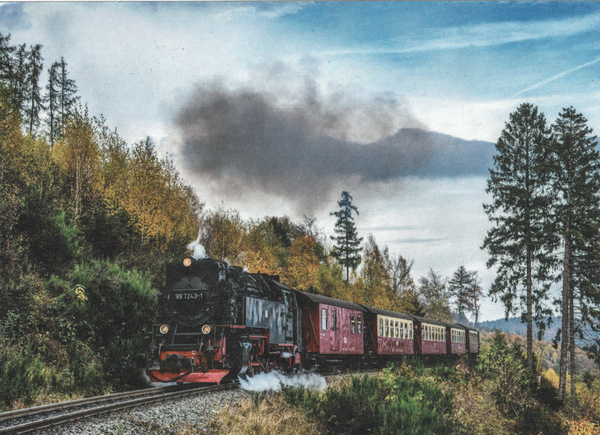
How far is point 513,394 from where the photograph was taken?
1830cm

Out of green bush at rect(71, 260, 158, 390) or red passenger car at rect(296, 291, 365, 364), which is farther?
red passenger car at rect(296, 291, 365, 364)

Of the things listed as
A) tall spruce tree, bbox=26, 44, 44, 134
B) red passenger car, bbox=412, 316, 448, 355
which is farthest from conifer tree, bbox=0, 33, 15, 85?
red passenger car, bbox=412, 316, 448, 355

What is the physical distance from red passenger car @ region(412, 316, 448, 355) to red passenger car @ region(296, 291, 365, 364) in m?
8.67

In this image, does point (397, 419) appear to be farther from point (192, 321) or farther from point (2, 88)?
point (2, 88)

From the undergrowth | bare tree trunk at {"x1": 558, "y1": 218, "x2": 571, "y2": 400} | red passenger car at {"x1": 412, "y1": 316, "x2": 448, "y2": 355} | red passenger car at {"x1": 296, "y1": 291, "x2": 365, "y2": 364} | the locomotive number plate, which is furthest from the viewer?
red passenger car at {"x1": 412, "y1": 316, "x2": 448, "y2": 355}

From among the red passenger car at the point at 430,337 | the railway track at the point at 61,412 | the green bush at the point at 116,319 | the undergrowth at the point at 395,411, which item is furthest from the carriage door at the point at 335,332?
the red passenger car at the point at 430,337

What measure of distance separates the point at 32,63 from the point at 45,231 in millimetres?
27524

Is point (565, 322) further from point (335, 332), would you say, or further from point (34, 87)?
point (34, 87)

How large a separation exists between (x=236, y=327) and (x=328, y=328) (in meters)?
7.42

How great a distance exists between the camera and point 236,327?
13586mm

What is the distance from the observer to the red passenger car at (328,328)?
769 inches

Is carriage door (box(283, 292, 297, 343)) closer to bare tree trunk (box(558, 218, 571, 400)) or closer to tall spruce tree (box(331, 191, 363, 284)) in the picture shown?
bare tree trunk (box(558, 218, 571, 400))

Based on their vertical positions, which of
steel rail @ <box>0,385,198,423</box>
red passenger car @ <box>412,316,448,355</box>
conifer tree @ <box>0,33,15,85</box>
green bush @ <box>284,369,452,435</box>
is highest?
conifer tree @ <box>0,33,15,85</box>

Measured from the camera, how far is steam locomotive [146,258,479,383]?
13.2m
